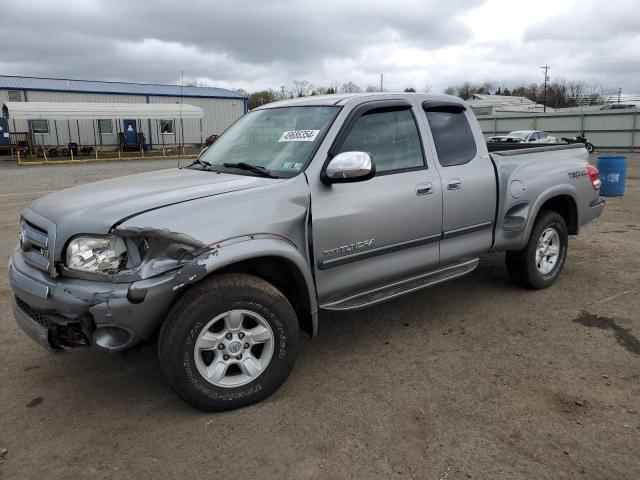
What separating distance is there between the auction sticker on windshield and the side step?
1.14 meters

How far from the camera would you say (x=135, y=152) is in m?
33.7

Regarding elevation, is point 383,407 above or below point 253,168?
below

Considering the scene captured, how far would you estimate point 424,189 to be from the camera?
154 inches

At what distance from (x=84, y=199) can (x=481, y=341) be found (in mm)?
2984

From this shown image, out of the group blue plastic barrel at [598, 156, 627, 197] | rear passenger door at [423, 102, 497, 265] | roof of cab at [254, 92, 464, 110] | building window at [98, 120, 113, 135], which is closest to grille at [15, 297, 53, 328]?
roof of cab at [254, 92, 464, 110]

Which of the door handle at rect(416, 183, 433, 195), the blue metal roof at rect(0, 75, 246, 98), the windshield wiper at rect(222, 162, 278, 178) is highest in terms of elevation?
the blue metal roof at rect(0, 75, 246, 98)

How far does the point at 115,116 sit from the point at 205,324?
30.7 metres

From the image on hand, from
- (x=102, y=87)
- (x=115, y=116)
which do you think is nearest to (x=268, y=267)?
(x=115, y=116)

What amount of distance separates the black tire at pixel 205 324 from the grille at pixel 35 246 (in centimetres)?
81

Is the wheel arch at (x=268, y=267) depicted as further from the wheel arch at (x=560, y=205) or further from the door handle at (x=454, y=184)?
the wheel arch at (x=560, y=205)

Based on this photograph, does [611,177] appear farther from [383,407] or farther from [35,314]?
[35,314]

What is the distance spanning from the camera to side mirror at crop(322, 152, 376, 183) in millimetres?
3256

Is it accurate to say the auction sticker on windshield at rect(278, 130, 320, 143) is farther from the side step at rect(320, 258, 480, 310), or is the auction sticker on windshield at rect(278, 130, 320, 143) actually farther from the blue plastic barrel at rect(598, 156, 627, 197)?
the blue plastic barrel at rect(598, 156, 627, 197)

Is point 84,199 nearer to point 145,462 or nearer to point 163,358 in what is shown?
point 163,358
